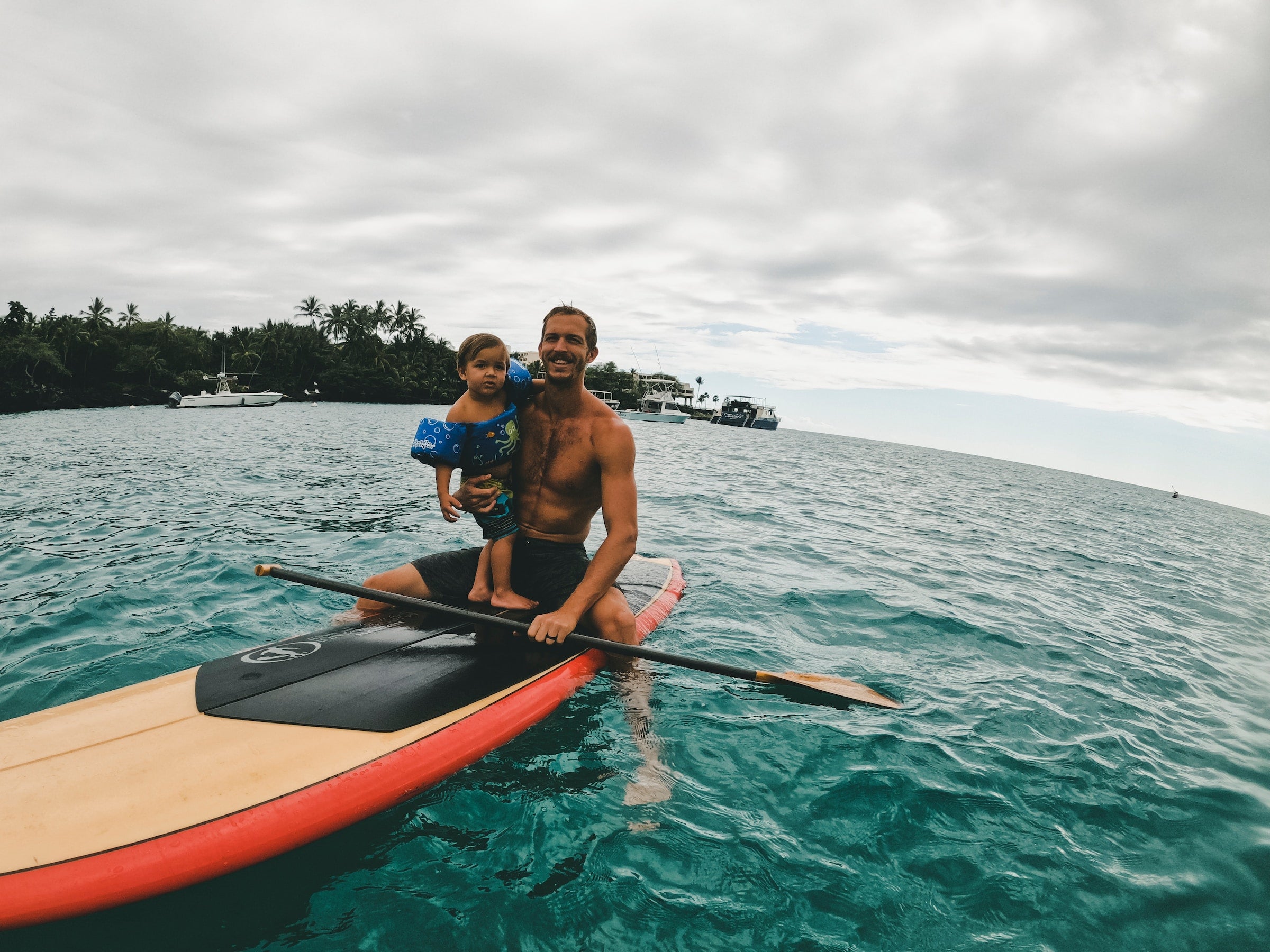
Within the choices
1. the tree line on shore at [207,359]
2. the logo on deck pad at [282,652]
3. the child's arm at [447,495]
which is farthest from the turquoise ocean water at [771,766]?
the tree line on shore at [207,359]

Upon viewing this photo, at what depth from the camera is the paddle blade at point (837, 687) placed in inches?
151

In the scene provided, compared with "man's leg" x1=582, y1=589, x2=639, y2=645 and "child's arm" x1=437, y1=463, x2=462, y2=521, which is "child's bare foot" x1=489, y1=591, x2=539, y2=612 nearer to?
"man's leg" x1=582, y1=589, x2=639, y2=645

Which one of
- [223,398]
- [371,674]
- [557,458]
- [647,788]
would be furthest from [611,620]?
[223,398]

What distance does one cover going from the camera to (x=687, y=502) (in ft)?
48.2

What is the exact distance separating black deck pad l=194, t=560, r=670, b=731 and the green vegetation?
1757 inches

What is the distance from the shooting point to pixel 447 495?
12.6ft

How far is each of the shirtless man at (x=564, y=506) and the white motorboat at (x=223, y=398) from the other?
50177 mm

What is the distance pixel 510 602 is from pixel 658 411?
2939 inches

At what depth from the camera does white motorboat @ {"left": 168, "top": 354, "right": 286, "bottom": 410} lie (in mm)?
45219

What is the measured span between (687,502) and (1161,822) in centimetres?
1138

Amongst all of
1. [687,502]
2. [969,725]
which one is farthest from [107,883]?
[687,502]

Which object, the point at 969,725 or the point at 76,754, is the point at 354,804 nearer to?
the point at 76,754

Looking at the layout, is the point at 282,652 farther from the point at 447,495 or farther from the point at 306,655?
the point at 447,495

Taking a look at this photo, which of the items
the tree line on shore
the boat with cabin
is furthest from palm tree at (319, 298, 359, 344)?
the boat with cabin
